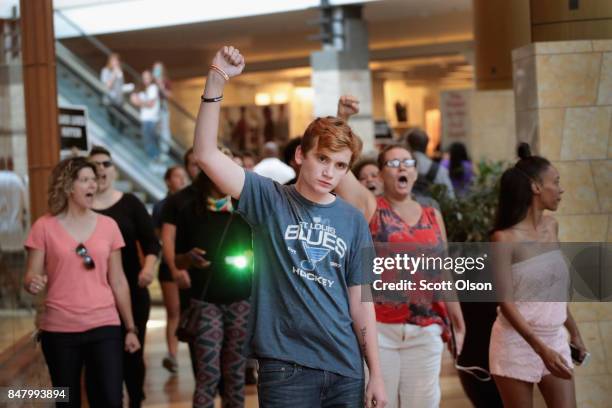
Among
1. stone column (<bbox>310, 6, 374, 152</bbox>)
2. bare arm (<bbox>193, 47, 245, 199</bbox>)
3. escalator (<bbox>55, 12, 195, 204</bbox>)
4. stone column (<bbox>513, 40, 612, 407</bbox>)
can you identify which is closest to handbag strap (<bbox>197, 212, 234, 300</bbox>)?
stone column (<bbox>513, 40, 612, 407</bbox>)

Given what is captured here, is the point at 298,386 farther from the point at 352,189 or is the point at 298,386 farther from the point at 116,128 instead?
the point at 116,128

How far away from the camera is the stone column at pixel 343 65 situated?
62.6 ft

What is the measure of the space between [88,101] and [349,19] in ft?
15.9

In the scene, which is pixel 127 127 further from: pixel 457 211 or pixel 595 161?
pixel 595 161

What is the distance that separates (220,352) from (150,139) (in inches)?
496

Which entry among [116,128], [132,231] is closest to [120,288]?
[132,231]

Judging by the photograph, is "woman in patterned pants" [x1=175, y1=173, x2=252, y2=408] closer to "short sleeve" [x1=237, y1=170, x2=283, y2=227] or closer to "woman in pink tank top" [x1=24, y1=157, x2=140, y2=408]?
"woman in pink tank top" [x1=24, y1=157, x2=140, y2=408]

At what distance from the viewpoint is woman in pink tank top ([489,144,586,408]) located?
455cm

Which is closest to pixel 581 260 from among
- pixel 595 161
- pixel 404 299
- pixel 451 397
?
pixel 404 299

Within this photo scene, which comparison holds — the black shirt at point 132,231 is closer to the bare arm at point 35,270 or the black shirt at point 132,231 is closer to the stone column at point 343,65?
the bare arm at point 35,270

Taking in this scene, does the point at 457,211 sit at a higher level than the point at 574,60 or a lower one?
lower

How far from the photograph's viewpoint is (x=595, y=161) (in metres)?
5.91

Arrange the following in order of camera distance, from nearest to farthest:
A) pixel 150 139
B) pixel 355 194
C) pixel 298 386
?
1. pixel 298 386
2. pixel 355 194
3. pixel 150 139

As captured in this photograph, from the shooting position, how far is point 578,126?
5949mm
